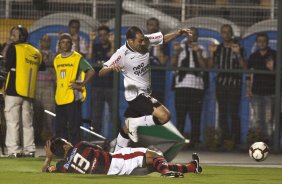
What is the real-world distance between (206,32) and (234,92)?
50.0 inches

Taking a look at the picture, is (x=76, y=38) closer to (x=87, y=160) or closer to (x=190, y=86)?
(x=190, y=86)

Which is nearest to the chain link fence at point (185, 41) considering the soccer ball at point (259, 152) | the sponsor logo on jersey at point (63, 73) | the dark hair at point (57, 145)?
the sponsor logo on jersey at point (63, 73)

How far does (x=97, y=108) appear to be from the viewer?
21.0 m

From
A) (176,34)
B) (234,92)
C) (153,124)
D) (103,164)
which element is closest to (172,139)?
(153,124)

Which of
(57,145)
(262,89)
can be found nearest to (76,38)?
(262,89)

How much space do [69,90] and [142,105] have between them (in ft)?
6.28

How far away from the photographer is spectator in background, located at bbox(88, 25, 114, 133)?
20859mm

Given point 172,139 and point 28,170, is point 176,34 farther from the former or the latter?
point 28,170

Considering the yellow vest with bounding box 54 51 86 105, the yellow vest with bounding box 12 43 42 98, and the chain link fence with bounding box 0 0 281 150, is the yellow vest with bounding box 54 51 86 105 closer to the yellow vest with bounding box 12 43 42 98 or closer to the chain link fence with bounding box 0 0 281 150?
the yellow vest with bounding box 12 43 42 98

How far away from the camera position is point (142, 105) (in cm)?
1666

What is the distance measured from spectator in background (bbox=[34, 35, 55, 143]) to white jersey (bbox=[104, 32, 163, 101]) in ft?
13.2

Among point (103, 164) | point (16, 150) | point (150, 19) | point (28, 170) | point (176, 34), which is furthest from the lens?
point (150, 19)

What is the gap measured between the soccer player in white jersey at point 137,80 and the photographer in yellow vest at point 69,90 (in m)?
1.36

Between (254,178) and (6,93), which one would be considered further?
(6,93)
